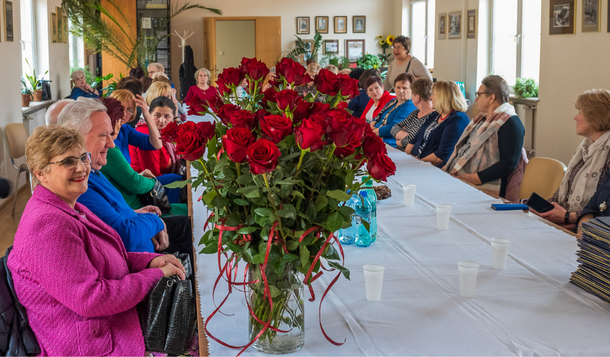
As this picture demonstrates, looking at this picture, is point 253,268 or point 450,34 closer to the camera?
point 253,268

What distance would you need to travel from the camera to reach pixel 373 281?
166 cm

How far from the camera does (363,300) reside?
169 centimetres

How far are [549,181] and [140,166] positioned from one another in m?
2.87

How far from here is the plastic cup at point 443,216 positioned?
7.80 ft

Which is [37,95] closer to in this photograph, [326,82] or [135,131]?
[135,131]

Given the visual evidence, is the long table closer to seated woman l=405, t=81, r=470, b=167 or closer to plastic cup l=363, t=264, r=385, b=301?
plastic cup l=363, t=264, r=385, b=301

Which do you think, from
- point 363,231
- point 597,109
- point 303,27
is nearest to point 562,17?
point 597,109

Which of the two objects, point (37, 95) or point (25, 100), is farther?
point (37, 95)

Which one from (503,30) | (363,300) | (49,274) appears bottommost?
(363,300)

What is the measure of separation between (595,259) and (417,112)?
3.64 metres

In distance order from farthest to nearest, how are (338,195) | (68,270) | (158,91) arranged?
(158,91)
(68,270)
(338,195)

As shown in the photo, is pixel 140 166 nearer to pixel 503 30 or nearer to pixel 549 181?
pixel 549 181

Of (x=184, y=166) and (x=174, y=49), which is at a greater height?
(x=174, y=49)

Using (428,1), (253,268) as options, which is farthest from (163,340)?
(428,1)
